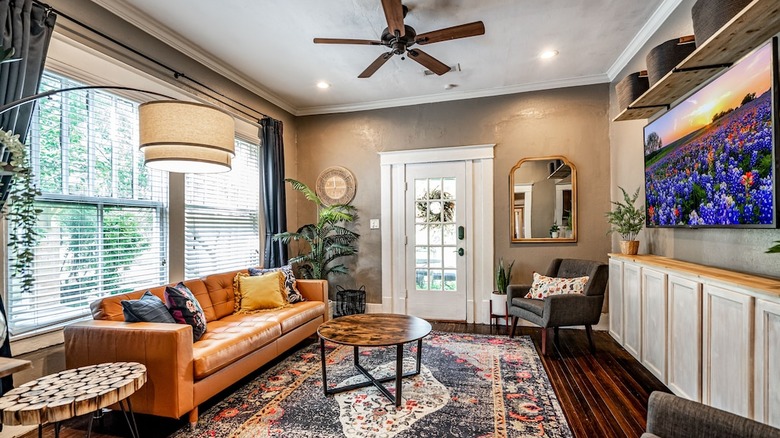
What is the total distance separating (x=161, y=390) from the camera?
6.68 feet

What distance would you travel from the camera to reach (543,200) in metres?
4.14

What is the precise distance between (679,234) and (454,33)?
7.09 feet

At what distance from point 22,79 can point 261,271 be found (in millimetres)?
2153

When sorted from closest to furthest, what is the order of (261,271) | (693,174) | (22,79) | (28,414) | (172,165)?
(28,414), (22,79), (172,165), (693,174), (261,271)

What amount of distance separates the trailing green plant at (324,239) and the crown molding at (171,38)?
3.71 feet

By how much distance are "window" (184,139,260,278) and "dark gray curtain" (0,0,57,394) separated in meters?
1.33

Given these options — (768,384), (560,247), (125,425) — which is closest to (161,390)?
(125,425)

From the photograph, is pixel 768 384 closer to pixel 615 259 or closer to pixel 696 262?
pixel 696 262

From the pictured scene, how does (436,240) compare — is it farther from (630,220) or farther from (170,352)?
(170,352)

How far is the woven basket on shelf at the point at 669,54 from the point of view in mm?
2207

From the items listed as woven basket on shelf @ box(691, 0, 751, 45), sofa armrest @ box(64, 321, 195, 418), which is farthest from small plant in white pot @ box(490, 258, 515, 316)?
sofa armrest @ box(64, 321, 195, 418)

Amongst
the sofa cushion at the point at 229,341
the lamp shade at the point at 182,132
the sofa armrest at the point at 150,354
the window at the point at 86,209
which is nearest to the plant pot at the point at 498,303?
the sofa cushion at the point at 229,341

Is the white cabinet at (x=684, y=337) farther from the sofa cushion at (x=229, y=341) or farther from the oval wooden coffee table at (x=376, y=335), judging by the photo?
the sofa cushion at (x=229, y=341)

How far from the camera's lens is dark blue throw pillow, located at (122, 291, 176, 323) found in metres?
2.22
